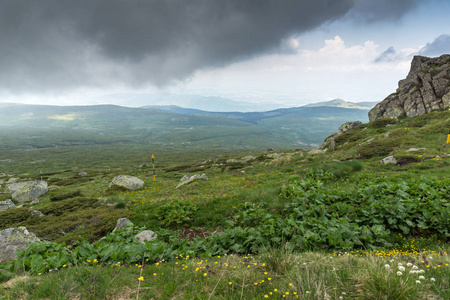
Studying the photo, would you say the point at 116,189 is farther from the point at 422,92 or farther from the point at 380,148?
the point at 422,92

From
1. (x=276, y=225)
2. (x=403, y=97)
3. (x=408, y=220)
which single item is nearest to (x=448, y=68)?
(x=403, y=97)

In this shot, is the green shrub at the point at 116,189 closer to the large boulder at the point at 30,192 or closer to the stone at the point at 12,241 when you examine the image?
the large boulder at the point at 30,192

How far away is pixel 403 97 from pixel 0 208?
86612 mm

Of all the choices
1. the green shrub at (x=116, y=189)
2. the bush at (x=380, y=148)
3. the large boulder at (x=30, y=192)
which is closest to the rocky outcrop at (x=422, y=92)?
the bush at (x=380, y=148)

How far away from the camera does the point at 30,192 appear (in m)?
27.6

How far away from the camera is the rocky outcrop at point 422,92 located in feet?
161

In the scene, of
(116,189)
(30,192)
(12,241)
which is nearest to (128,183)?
(116,189)

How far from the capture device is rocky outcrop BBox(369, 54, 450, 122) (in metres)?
49.2

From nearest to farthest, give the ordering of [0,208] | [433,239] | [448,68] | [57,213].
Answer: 1. [433,239]
2. [57,213]
3. [0,208]
4. [448,68]

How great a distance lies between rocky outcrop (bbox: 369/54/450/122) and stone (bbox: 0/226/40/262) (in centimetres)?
6904

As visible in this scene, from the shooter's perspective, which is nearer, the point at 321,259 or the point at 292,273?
the point at 292,273

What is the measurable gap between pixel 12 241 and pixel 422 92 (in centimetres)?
7973

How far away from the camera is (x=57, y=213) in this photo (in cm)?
1684

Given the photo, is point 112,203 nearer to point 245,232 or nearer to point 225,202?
point 225,202
